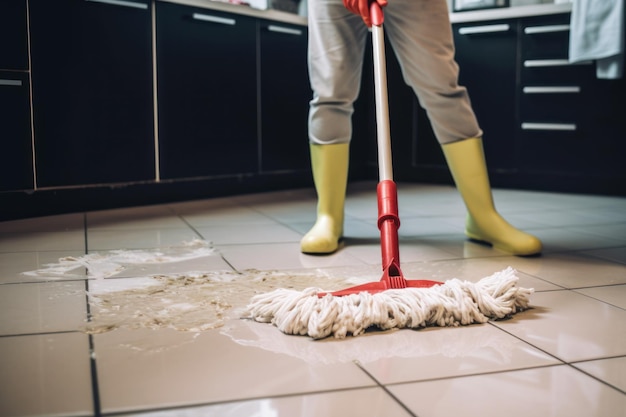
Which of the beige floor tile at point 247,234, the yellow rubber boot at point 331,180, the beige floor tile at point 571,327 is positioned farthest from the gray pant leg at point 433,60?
the beige floor tile at point 571,327

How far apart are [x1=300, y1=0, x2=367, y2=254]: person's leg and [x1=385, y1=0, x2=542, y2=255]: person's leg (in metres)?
0.12

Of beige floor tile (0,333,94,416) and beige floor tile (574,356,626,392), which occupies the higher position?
beige floor tile (0,333,94,416)

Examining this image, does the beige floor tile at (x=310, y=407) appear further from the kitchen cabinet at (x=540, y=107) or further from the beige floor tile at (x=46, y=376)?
the kitchen cabinet at (x=540, y=107)

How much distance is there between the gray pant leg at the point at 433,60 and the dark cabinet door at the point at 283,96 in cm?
128

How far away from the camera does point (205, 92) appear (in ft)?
9.03

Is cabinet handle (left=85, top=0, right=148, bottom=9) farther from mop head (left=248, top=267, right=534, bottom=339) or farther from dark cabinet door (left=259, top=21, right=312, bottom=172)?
mop head (left=248, top=267, right=534, bottom=339)

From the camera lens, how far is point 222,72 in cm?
281

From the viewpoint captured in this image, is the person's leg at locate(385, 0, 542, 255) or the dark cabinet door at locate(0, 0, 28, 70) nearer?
the person's leg at locate(385, 0, 542, 255)

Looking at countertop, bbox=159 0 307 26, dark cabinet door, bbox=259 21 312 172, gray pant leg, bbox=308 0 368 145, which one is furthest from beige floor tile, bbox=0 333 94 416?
dark cabinet door, bbox=259 21 312 172

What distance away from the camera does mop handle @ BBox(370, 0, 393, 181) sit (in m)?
1.31

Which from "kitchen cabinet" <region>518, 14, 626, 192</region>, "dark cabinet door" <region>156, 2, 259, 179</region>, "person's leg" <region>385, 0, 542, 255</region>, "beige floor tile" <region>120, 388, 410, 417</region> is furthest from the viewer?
"kitchen cabinet" <region>518, 14, 626, 192</region>

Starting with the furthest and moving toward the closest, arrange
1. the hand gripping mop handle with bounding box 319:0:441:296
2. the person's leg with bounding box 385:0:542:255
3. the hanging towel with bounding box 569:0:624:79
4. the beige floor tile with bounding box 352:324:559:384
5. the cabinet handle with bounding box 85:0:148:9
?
the hanging towel with bounding box 569:0:624:79 < the cabinet handle with bounding box 85:0:148:9 < the person's leg with bounding box 385:0:542:255 < the hand gripping mop handle with bounding box 319:0:441:296 < the beige floor tile with bounding box 352:324:559:384

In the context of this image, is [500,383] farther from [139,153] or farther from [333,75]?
[139,153]

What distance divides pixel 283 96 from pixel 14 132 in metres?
1.26
